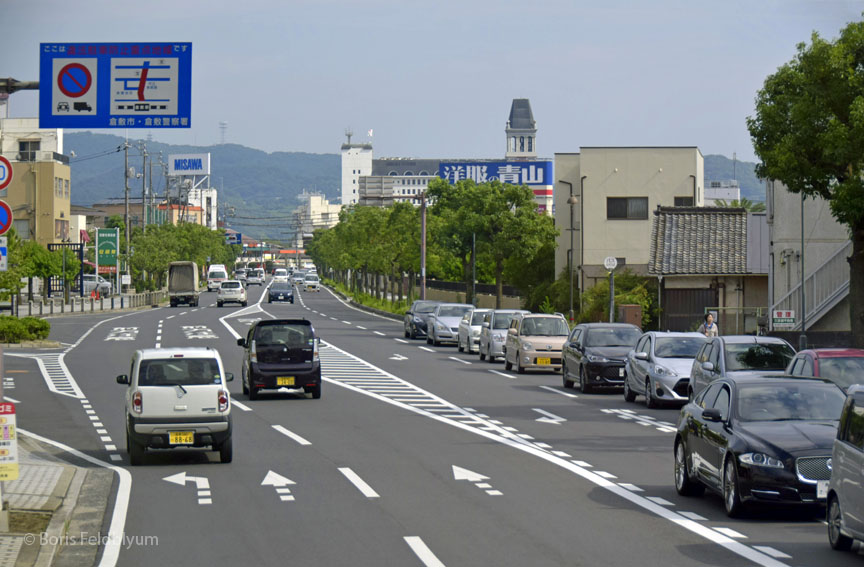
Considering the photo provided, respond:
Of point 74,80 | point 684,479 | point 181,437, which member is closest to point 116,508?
point 181,437

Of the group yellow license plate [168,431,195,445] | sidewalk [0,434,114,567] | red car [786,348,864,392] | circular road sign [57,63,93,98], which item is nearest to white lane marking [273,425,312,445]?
yellow license plate [168,431,195,445]

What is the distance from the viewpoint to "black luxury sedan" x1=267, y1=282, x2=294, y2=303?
3568 inches

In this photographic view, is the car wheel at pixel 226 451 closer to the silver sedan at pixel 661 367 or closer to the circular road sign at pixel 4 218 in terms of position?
the circular road sign at pixel 4 218

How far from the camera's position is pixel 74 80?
86.7 ft

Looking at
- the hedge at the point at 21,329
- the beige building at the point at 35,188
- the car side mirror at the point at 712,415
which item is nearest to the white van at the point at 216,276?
the beige building at the point at 35,188

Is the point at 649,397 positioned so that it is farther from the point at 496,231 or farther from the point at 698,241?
the point at 496,231

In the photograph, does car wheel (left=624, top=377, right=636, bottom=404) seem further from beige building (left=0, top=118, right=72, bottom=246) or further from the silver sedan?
beige building (left=0, top=118, right=72, bottom=246)

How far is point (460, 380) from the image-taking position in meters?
32.9

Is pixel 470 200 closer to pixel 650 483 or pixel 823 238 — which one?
pixel 823 238

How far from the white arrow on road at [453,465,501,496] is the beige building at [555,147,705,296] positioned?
4516 centimetres

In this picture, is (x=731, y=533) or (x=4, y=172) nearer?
(x=731, y=533)

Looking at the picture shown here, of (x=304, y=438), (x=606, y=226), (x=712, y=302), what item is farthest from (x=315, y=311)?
(x=304, y=438)

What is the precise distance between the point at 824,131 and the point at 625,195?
3860 centimetres

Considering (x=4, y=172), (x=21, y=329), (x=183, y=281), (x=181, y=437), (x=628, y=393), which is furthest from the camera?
(x=183, y=281)
